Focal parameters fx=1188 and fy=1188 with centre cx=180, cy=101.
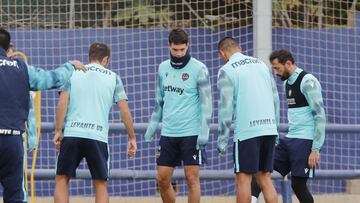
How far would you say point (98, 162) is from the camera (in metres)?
11.9

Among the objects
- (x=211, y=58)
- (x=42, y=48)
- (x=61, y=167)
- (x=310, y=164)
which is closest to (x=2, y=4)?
(x=42, y=48)

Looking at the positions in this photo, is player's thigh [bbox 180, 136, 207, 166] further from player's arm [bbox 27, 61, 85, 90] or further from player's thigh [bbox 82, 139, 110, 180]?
player's arm [bbox 27, 61, 85, 90]

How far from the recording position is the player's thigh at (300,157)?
41.3ft

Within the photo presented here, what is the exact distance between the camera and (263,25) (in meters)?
14.3

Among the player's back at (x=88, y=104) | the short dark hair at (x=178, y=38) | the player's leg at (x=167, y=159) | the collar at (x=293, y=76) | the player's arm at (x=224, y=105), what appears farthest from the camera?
the collar at (x=293, y=76)

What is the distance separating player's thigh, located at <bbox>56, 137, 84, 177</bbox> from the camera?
11.9 m

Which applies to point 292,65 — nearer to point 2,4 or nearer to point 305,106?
point 305,106

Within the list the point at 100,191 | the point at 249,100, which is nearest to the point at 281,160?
the point at 249,100

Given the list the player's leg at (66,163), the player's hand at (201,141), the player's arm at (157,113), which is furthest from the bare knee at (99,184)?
the player's hand at (201,141)

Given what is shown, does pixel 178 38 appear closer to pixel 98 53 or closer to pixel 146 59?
pixel 98 53

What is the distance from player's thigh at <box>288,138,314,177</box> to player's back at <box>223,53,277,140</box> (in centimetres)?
87

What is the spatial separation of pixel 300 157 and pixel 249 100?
1.20m

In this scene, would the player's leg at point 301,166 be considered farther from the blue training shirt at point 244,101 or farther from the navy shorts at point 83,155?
the navy shorts at point 83,155

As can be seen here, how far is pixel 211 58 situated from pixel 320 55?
1439 millimetres
